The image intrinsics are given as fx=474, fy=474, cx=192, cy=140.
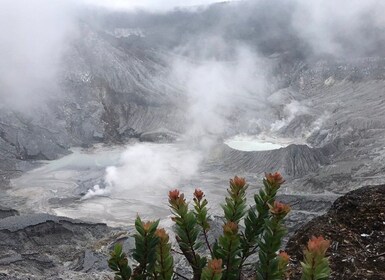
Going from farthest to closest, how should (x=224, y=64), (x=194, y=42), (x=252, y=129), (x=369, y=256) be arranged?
(x=194, y=42)
(x=224, y=64)
(x=252, y=129)
(x=369, y=256)

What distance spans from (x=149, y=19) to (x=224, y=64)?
31907mm

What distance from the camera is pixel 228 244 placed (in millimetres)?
2434

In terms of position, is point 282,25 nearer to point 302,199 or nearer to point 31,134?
point 31,134

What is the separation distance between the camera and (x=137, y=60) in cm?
6462

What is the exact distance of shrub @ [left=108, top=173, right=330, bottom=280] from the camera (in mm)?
2367

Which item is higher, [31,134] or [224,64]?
[224,64]

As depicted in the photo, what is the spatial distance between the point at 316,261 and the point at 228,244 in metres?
0.51

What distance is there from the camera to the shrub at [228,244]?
237 cm

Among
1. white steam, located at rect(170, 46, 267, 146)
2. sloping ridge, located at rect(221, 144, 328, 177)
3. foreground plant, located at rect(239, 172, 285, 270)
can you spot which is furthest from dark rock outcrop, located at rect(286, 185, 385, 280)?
white steam, located at rect(170, 46, 267, 146)

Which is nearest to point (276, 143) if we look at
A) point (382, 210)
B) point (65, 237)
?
point (65, 237)

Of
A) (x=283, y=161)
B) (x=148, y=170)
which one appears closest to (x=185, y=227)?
(x=283, y=161)

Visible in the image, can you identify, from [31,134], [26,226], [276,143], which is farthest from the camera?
[276,143]

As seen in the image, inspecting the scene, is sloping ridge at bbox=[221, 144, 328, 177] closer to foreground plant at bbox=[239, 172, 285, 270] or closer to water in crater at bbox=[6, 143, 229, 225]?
water in crater at bbox=[6, 143, 229, 225]

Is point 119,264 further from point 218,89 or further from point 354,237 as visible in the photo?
point 218,89
